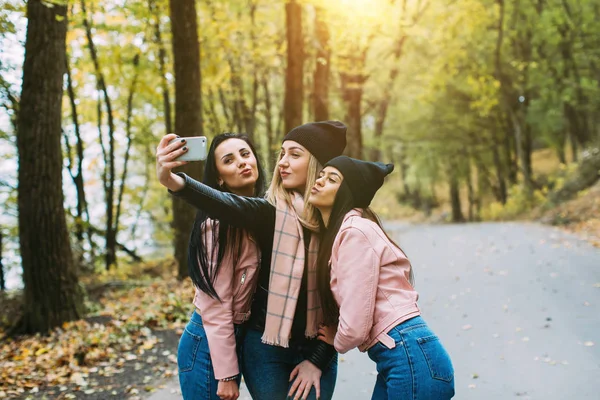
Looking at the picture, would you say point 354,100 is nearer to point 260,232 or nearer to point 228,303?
point 260,232

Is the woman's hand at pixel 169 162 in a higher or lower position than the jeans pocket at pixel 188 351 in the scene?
higher

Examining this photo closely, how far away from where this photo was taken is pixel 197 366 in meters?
2.78

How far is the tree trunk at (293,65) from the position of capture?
1257cm

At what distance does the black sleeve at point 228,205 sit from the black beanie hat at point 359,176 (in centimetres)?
42

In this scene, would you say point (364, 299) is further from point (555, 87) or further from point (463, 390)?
point (555, 87)

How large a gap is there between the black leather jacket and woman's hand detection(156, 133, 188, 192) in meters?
0.09

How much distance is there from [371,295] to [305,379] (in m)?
0.59

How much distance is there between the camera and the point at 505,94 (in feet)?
86.7

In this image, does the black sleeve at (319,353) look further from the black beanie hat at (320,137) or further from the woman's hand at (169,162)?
the woman's hand at (169,162)

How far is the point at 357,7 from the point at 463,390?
12.6 meters

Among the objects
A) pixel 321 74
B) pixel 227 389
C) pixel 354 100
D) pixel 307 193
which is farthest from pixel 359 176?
pixel 354 100

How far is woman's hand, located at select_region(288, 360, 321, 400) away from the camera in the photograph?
269cm

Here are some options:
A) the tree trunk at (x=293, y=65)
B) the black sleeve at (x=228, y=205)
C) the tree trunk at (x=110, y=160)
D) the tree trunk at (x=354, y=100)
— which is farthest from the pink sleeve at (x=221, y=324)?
the tree trunk at (x=354, y=100)

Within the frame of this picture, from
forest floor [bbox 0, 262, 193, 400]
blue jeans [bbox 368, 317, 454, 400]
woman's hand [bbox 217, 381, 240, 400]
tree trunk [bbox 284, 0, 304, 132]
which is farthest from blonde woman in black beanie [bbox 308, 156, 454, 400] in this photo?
tree trunk [bbox 284, 0, 304, 132]
